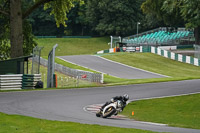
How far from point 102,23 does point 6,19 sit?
6296cm

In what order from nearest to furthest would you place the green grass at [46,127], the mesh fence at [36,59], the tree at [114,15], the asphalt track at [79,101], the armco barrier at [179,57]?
the green grass at [46,127] → the asphalt track at [79,101] → the mesh fence at [36,59] → the armco barrier at [179,57] → the tree at [114,15]

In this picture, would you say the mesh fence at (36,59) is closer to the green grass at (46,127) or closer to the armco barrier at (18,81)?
the armco barrier at (18,81)

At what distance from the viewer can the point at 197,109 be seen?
21188mm

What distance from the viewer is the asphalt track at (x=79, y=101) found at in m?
16.2

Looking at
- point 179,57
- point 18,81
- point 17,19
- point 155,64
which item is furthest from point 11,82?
point 179,57

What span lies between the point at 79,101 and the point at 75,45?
69.1 m

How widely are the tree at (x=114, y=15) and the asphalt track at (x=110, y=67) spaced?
3356cm

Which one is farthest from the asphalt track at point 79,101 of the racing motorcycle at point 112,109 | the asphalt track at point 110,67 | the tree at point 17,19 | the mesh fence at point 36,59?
the asphalt track at point 110,67

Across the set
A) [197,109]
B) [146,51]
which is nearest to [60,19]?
[197,109]

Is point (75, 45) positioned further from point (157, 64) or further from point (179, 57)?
point (157, 64)

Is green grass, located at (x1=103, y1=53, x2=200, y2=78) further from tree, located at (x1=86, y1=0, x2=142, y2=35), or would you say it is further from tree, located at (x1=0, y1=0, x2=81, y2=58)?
tree, located at (x1=86, y1=0, x2=142, y2=35)

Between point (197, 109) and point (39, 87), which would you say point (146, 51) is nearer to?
point (39, 87)

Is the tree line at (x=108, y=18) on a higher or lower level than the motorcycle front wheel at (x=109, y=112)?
higher

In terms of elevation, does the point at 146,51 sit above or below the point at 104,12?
below
